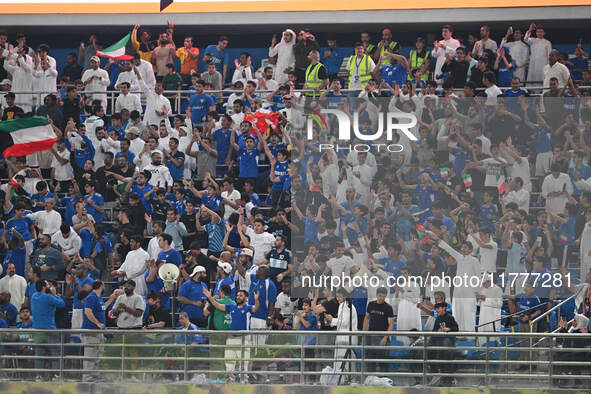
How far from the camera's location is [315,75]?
2141 centimetres

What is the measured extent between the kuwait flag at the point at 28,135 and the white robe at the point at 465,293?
770 cm

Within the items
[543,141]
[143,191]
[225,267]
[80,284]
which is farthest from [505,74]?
[80,284]

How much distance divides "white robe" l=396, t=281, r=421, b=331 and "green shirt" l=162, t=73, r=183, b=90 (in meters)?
7.72

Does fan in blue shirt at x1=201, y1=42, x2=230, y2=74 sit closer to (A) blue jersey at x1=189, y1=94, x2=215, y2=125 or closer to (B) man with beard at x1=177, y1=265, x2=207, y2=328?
(A) blue jersey at x1=189, y1=94, x2=215, y2=125

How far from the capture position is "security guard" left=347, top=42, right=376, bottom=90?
2136cm

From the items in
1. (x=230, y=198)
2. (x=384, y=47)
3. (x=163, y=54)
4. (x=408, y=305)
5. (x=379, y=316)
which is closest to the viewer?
(x=379, y=316)

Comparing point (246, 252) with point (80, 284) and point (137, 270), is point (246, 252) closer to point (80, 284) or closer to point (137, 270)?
point (137, 270)

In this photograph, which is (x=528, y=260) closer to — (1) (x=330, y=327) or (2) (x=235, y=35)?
(1) (x=330, y=327)

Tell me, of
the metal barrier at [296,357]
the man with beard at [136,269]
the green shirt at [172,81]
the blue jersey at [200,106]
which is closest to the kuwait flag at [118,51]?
the green shirt at [172,81]

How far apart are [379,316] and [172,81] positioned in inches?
323

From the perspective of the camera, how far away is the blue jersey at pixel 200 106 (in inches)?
850

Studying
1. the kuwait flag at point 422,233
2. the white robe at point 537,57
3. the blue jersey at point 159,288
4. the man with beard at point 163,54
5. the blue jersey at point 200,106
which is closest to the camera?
the blue jersey at point 159,288

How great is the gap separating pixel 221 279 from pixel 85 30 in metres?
10.4

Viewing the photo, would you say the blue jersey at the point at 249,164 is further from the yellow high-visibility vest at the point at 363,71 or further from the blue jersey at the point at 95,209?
the yellow high-visibility vest at the point at 363,71
